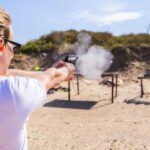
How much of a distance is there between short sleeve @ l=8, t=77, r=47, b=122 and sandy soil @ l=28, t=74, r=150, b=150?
4397 mm

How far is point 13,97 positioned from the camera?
1239 mm

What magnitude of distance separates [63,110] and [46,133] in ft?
9.07

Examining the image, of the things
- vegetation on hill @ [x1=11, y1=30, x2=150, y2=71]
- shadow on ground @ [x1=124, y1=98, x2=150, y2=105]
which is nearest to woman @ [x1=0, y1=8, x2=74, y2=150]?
shadow on ground @ [x1=124, y1=98, x2=150, y2=105]

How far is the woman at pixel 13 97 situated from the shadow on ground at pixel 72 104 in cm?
823

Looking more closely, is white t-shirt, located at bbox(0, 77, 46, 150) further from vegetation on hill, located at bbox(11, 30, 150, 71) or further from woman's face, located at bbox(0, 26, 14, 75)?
vegetation on hill, located at bbox(11, 30, 150, 71)

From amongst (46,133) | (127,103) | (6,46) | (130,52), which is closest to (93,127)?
(46,133)

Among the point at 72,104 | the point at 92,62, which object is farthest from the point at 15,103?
the point at 72,104

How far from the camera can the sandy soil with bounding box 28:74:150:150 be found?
5.87 metres

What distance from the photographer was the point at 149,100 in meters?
10.2

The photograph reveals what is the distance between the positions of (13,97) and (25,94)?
0.12ft

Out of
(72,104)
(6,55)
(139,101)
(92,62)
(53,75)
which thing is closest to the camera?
(6,55)

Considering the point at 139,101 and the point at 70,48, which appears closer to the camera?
the point at 139,101

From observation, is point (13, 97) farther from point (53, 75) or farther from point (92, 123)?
point (92, 123)

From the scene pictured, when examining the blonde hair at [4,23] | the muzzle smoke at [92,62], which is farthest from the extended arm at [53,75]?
the muzzle smoke at [92,62]
